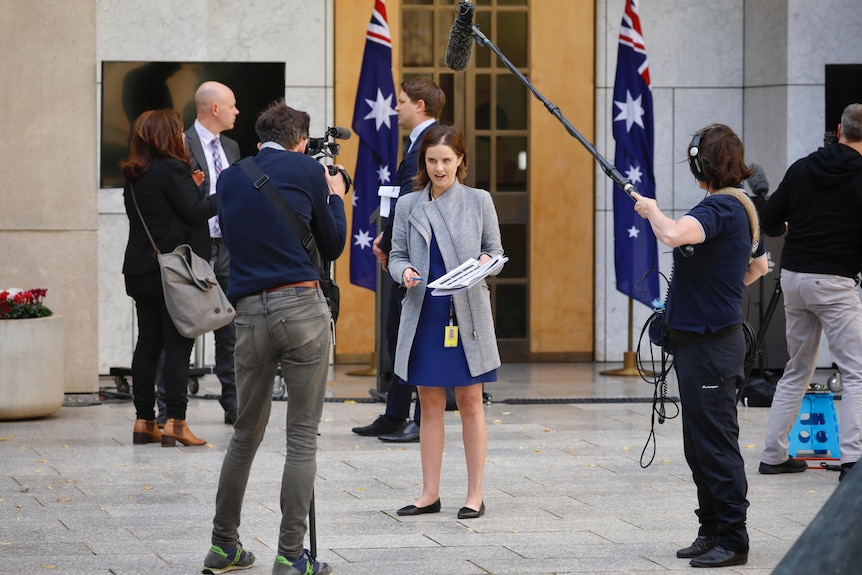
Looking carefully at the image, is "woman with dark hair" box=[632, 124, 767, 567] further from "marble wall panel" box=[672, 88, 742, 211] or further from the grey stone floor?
"marble wall panel" box=[672, 88, 742, 211]

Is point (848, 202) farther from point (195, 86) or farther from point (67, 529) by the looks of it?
point (195, 86)

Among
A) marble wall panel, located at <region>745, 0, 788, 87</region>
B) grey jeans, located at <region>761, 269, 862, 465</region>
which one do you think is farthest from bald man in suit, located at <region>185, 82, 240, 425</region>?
marble wall panel, located at <region>745, 0, 788, 87</region>

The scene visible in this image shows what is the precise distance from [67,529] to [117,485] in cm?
108

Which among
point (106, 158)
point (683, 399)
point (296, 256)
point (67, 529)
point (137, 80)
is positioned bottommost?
point (67, 529)

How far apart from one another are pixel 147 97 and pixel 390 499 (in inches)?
275

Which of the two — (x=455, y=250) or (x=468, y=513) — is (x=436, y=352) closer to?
(x=455, y=250)

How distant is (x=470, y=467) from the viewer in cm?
581

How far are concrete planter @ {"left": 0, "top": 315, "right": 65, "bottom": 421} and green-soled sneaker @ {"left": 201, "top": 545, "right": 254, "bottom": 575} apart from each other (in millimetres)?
4476

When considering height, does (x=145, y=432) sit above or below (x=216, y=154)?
below

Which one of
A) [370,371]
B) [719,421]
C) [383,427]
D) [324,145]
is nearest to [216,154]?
[383,427]

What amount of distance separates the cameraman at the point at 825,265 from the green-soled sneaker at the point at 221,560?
11.0ft

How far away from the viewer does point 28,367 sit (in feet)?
28.8

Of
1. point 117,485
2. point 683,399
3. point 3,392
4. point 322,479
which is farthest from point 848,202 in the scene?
point 3,392

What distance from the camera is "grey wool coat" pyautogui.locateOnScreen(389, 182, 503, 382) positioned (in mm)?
5711
